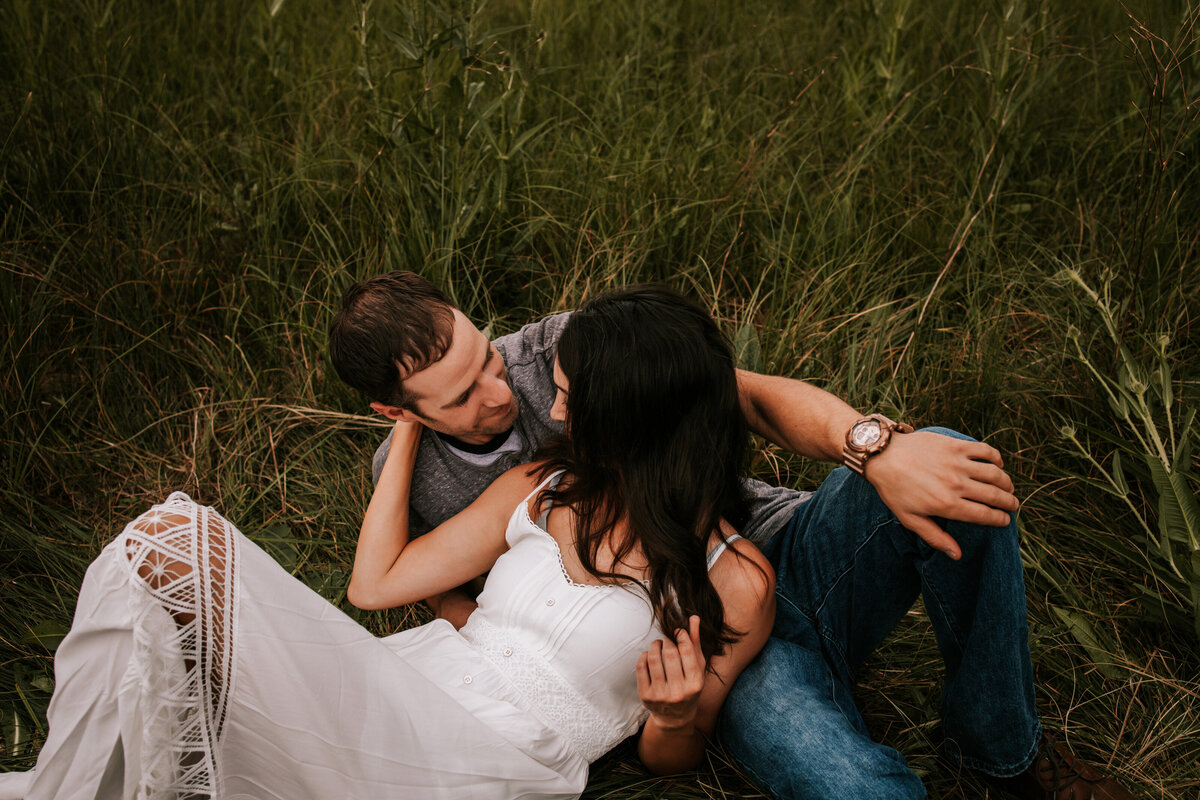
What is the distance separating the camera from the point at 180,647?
1.42 meters

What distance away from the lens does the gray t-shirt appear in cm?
211

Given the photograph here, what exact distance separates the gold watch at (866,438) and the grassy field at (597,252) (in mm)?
733

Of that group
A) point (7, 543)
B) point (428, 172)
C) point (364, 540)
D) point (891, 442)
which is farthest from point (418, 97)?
point (891, 442)

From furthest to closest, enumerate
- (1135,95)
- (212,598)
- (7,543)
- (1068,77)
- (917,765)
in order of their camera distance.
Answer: (1068,77)
(1135,95)
(7,543)
(917,765)
(212,598)

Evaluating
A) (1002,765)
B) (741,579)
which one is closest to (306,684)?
(741,579)

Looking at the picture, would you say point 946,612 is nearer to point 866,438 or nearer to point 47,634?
point 866,438

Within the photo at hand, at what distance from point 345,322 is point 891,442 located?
3.93ft

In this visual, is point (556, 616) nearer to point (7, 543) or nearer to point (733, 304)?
point (733, 304)

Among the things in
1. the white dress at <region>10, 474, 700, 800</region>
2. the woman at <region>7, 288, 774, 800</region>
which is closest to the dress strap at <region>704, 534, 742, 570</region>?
the woman at <region>7, 288, 774, 800</region>

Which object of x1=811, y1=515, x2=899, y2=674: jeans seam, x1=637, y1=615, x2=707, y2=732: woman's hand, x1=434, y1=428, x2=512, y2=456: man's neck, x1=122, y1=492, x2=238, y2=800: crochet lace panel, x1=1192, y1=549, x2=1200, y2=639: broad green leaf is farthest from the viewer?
x1=434, y1=428, x2=512, y2=456: man's neck

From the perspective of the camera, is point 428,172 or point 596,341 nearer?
point 596,341

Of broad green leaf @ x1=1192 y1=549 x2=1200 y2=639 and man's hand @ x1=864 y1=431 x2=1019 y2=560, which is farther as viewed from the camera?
broad green leaf @ x1=1192 y1=549 x2=1200 y2=639

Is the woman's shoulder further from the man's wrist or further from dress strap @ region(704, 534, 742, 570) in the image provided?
the man's wrist

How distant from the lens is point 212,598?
4.79 feet
